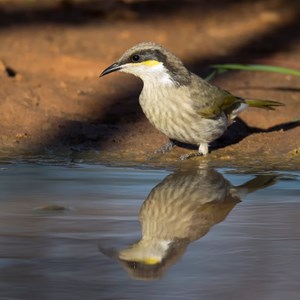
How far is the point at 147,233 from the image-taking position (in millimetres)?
5836

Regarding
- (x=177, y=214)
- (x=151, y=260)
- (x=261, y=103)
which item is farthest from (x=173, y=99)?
(x=151, y=260)

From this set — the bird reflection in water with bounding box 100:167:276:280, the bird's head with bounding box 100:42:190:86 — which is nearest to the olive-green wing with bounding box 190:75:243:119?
the bird's head with bounding box 100:42:190:86

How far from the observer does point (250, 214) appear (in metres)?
6.39

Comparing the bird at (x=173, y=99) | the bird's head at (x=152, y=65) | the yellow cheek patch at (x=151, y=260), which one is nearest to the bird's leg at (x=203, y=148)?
the bird at (x=173, y=99)

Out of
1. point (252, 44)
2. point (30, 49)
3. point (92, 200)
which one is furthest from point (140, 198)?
point (252, 44)

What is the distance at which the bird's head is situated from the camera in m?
8.68

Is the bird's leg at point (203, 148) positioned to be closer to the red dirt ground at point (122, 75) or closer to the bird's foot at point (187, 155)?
the bird's foot at point (187, 155)

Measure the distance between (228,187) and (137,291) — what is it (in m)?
2.68

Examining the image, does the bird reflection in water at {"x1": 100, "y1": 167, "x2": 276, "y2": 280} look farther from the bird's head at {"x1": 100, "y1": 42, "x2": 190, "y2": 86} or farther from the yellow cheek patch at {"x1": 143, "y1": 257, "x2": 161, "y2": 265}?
the bird's head at {"x1": 100, "y1": 42, "x2": 190, "y2": 86}

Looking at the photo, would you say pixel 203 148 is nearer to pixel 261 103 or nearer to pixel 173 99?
pixel 173 99

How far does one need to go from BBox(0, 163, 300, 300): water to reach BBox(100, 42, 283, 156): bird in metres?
0.65

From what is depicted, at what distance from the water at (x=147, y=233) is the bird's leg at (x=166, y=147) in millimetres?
678

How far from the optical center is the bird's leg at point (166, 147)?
28.5ft

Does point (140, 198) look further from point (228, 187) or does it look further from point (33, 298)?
point (33, 298)
